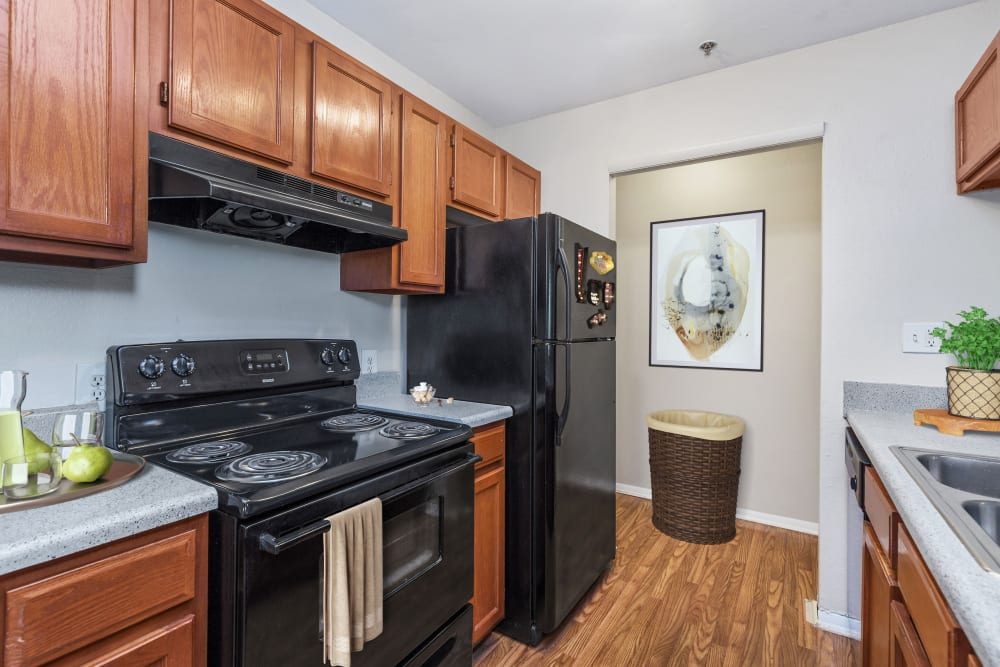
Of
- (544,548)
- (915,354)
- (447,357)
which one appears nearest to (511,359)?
(447,357)

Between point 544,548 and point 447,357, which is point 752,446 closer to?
point 544,548

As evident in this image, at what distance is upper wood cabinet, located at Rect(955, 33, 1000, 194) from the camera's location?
147cm

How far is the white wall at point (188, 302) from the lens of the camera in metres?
1.27

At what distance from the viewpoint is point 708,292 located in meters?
3.28

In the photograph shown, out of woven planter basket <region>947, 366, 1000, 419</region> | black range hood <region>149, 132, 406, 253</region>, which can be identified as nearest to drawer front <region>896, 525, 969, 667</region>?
woven planter basket <region>947, 366, 1000, 419</region>

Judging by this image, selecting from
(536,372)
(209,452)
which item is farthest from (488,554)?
(209,452)

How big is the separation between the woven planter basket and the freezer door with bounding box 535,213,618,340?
1.25m

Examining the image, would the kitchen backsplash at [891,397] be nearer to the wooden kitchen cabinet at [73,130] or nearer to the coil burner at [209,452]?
the coil burner at [209,452]

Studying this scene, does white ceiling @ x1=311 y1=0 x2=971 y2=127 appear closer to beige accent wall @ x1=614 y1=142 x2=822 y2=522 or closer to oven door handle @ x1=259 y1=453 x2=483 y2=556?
beige accent wall @ x1=614 y1=142 x2=822 y2=522

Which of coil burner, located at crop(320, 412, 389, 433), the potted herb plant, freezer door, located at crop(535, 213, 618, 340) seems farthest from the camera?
freezer door, located at crop(535, 213, 618, 340)

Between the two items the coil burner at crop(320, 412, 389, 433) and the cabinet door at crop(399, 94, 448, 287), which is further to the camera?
the cabinet door at crop(399, 94, 448, 287)

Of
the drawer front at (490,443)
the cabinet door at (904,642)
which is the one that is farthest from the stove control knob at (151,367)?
the cabinet door at (904,642)

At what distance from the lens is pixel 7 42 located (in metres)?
0.98

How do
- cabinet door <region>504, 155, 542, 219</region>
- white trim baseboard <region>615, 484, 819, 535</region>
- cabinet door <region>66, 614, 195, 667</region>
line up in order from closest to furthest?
cabinet door <region>66, 614, 195, 667</region>, cabinet door <region>504, 155, 542, 219</region>, white trim baseboard <region>615, 484, 819, 535</region>
